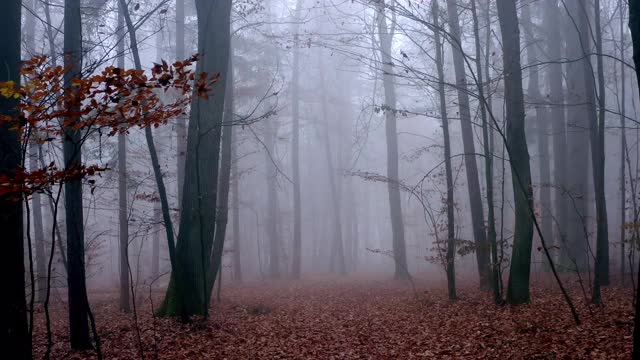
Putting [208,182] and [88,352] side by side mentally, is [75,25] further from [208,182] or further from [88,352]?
[88,352]

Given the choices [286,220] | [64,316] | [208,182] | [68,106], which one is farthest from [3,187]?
[286,220]

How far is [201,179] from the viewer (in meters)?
10.3

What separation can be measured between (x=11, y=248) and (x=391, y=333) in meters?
6.29

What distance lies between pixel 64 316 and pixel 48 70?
1003 cm

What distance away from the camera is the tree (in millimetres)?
5879

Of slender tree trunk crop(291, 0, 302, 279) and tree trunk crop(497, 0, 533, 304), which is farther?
slender tree trunk crop(291, 0, 302, 279)

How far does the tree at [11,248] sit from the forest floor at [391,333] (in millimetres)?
1372

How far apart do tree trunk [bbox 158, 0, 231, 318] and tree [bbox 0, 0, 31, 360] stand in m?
3.59

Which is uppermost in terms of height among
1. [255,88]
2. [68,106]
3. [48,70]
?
[255,88]

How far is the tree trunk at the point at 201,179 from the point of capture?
9.83 m

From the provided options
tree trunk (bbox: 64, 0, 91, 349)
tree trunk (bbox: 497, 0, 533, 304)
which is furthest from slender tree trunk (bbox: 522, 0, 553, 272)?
tree trunk (bbox: 64, 0, 91, 349)

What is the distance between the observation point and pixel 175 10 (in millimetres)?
18328

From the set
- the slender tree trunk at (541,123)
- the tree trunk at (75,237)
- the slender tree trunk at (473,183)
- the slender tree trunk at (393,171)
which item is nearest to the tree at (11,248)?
the tree trunk at (75,237)

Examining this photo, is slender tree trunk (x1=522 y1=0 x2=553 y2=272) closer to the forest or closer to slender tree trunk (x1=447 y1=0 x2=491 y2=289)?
the forest
